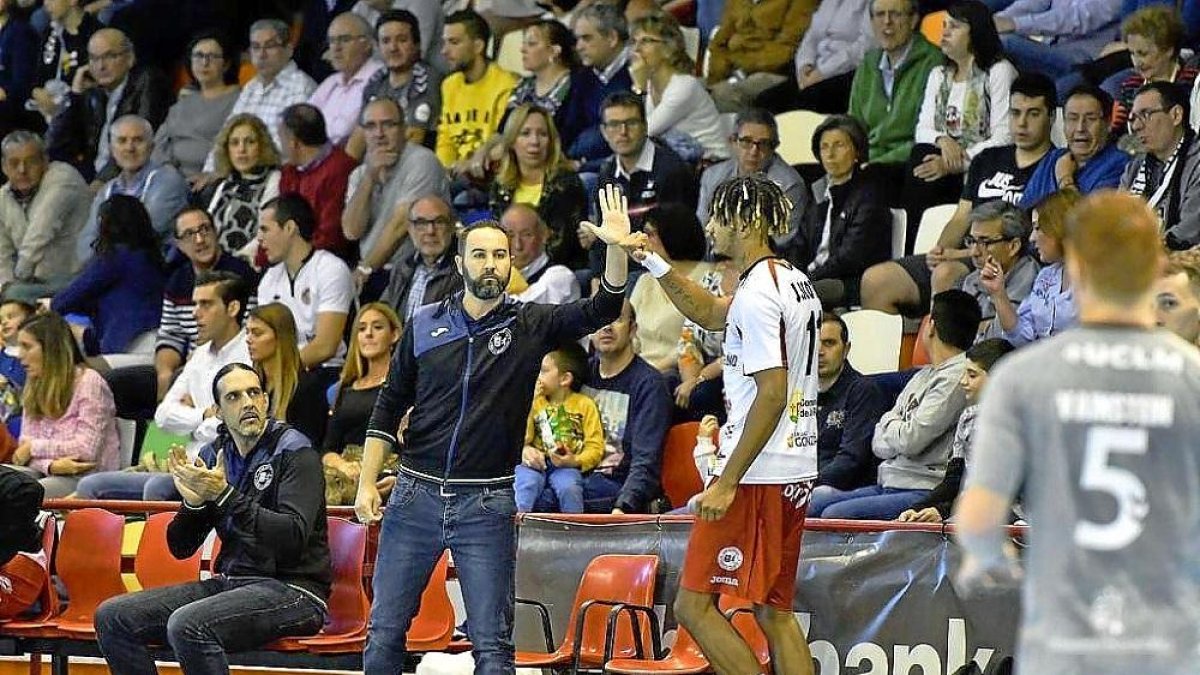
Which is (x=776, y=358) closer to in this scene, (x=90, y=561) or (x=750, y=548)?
(x=750, y=548)

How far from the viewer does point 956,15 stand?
10.9 meters

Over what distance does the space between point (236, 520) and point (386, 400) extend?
718 millimetres

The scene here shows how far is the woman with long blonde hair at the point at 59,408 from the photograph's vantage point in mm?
10672

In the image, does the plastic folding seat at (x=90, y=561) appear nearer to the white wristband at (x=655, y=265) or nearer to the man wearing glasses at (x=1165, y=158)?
the white wristband at (x=655, y=265)

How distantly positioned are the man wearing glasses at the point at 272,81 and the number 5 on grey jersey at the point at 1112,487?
9.73 m

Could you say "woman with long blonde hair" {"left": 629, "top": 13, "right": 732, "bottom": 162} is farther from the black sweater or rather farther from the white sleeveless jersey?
the white sleeveless jersey

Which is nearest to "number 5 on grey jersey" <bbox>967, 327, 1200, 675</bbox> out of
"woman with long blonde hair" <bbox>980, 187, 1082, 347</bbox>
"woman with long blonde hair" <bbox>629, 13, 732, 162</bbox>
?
"woman with long blonde hair" <bbox>980, 187, 1082, 347</bbox>

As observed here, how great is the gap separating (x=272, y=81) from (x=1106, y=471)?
32.9 feet

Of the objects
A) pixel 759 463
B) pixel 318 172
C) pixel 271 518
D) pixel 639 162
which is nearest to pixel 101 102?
pixel 318 172

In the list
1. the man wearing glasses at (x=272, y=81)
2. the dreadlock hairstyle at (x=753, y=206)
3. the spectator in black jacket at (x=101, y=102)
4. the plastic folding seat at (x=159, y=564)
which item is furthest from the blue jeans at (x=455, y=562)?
the spectator in black jacket at (x=101, y=102)

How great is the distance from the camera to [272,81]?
44.3ft

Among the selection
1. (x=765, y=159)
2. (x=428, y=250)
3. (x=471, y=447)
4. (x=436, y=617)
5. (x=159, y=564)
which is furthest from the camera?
(x=428, y=250)

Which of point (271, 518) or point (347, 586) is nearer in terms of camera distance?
point (271, 518)

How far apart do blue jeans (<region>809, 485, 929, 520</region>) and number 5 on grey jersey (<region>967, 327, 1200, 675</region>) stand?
427 cm
